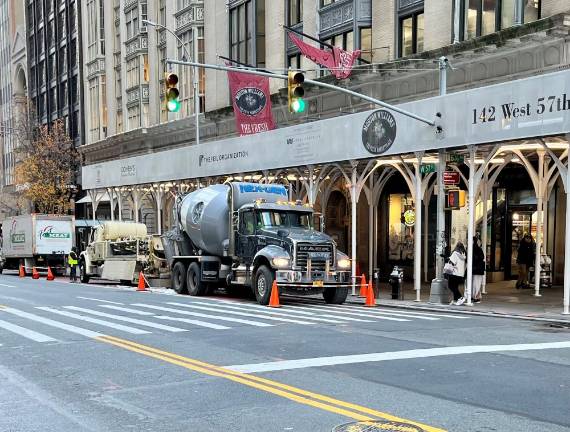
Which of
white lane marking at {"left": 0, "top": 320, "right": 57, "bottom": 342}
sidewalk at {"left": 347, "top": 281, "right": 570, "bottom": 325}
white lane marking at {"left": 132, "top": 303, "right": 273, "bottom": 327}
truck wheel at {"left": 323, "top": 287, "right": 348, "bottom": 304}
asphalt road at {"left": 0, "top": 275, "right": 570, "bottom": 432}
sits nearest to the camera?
asphalt road at {"left": 0, "top": 275, "right": 570, "bottom": 432}

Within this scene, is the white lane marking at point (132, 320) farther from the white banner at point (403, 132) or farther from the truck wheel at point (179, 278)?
the white banner at point (403, 132)

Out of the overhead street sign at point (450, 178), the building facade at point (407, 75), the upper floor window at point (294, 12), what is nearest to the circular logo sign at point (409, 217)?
the building facade at point (407, 75)

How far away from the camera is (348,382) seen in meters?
7.37

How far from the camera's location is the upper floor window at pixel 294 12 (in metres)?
30.6

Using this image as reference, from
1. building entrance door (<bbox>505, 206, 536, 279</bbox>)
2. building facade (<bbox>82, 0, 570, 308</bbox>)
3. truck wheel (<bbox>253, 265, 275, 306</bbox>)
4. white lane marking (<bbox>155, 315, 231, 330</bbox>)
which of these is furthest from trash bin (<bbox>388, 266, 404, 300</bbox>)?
white lane marking (<bbox>155, 315, 231, 330</bbox>)

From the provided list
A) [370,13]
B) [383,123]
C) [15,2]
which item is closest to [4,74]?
[15,2]

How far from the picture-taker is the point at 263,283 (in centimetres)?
1766

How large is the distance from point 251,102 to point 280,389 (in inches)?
877

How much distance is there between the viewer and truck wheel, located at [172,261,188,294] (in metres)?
22.2

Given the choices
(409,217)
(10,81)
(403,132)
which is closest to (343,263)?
(403,132)

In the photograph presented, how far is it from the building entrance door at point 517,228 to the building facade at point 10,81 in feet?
188

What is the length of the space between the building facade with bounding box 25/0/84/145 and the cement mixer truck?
1439 inches

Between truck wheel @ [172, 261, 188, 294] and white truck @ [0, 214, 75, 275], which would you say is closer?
truck wheel @ [172, 261, 188, 294]

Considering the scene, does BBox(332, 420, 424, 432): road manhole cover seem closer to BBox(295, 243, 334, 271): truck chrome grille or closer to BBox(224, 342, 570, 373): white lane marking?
BBox(224, 342, 570, 373): white lane marking
